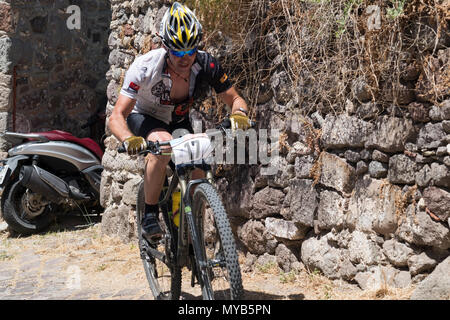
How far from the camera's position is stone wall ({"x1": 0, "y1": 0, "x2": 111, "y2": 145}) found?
267 inches

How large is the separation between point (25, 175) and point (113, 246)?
1.43m

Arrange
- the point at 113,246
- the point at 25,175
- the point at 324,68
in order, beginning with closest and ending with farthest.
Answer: the point at 324,68 < the point at 113,246 < the point at 25,175

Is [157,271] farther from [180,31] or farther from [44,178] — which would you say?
[44,178]

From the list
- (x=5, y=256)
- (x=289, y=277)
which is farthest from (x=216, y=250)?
(x=5, y=256)

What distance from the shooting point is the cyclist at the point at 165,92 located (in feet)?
10.7

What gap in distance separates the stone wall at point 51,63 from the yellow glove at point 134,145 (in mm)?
4323

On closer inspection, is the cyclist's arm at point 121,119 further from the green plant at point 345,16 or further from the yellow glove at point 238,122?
the green plant at point 345,16

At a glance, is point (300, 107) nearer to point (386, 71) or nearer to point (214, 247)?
point (386, 71)

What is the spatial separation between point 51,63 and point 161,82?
4.30 meters

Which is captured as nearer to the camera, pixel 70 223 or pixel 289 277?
pixel 289 277

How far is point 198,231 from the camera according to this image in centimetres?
304

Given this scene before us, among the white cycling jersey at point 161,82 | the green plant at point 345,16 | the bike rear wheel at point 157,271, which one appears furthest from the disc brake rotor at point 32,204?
the green plant at point 345,16

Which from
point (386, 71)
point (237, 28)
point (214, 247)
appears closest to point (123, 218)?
point (237, 28)

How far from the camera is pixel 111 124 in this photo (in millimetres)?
3363
